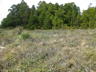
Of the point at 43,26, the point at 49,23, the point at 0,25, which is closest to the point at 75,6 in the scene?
the point at 49,23

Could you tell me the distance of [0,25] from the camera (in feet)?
75.7

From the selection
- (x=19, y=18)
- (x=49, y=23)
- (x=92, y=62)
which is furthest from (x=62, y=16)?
(x=92, y=62)

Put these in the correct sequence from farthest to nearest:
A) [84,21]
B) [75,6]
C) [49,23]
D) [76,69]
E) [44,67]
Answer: [75,6] → [49,23] → [84,21] → [44,67] → [76,69]

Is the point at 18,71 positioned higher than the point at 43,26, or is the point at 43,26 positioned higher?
the point at 43,26

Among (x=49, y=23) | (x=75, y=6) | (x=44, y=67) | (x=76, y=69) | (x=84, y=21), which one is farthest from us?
(x=75, y=6)

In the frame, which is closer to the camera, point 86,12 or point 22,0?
point 86,12

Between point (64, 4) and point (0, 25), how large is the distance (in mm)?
19252

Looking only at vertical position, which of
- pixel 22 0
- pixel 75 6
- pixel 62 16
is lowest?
pixel 62 16

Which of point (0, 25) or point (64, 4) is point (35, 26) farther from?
point (64, 4)

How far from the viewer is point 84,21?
67.7 feet

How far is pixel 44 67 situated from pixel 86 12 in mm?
22530

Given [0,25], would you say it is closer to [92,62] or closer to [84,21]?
[84,21]

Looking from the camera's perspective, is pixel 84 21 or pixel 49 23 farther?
pixel 49 23

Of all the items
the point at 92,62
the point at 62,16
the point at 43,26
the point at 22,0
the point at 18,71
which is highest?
the point at 22,0
